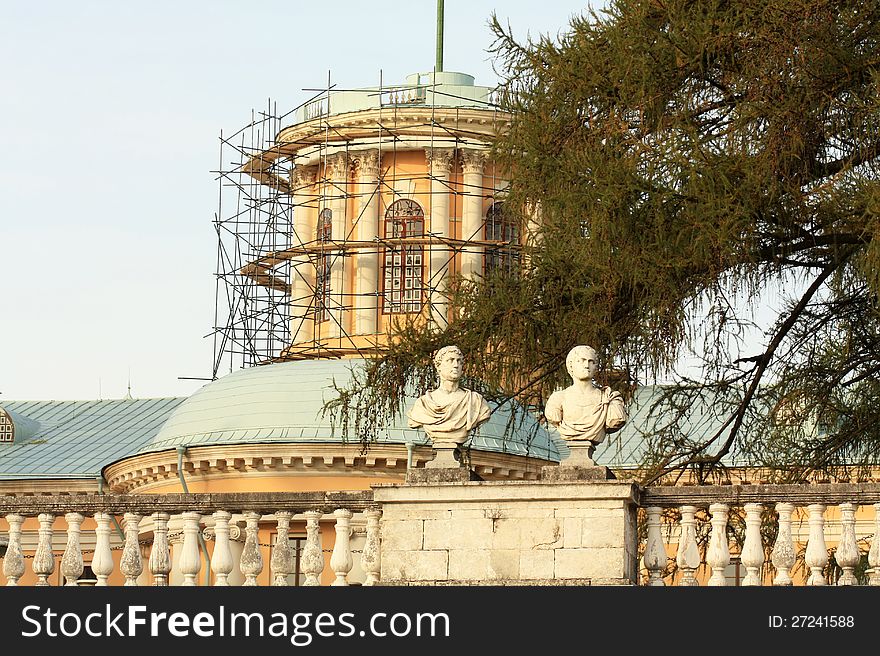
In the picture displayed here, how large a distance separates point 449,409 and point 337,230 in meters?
37.8

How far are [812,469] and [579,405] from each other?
662cm

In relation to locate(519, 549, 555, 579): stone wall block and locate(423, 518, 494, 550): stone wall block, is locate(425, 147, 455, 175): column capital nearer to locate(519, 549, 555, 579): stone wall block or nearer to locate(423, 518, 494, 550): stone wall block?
locate(423, 518, 494, 550): stone wall block

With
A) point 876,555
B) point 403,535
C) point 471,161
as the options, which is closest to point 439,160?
point 471,161

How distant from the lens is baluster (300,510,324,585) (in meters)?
13.0

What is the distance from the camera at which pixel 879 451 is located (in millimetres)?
18906

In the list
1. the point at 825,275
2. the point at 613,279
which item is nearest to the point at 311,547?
the point at 613,279

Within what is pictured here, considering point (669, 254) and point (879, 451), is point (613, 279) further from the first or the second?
point (879, 451)

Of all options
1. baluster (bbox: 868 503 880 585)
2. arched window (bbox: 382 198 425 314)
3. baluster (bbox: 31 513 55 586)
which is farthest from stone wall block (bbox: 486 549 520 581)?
arched window (bbox: 382 198 425 314)

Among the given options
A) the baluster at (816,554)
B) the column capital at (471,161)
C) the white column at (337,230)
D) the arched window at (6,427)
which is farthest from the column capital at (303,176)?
the baluster at (816,554)

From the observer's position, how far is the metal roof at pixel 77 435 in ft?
150

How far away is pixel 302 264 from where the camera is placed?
51125 mm
